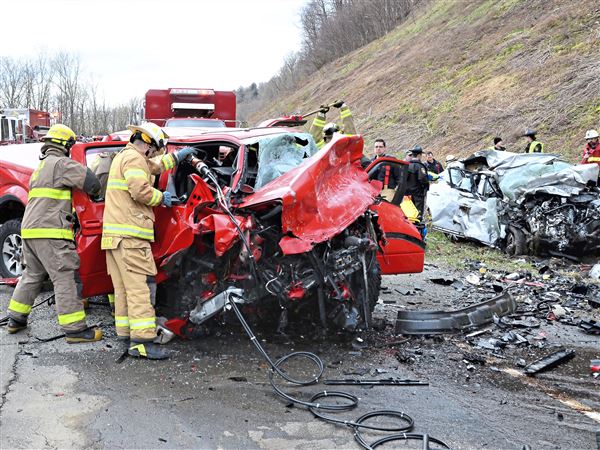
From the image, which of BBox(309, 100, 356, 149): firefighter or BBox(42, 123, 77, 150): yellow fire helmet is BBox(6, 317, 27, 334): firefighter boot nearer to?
BBox(42, 123, 77, 150): yellow fire helmet

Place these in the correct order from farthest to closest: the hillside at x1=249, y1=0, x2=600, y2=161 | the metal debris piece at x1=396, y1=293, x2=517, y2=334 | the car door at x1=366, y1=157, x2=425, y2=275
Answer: the hillside at x1=249, y1=0, x2=600, y2=161
the car door at x1=366, y1=157, x2=425, y2=275
the metal debris piece at x1=396, y1=293, x2=517, y2=334

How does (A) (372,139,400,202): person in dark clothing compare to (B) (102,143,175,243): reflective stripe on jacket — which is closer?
(B) (102,143,175,243): reflective stripe on jacket

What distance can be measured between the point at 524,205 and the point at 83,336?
283 inches

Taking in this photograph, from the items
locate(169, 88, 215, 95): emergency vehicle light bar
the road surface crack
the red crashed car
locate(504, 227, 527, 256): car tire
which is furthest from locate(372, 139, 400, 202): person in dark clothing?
the road surface crack

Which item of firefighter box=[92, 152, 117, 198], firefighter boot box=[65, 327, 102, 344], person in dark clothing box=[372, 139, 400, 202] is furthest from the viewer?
person in dark clothing box=[372, 139, 400, 202]

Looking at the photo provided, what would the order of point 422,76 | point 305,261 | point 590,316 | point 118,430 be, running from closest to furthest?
point 118,430 < point 305,261 < point 590,316 < point 422,76

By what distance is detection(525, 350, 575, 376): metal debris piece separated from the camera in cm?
439

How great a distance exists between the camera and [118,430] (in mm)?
3312

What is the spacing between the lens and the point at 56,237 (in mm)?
4750

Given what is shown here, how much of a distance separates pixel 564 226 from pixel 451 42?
20.2m

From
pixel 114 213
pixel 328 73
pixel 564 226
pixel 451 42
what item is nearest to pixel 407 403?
pixel 114 213

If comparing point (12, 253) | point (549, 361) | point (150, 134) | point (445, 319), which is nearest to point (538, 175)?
point (445, 319)

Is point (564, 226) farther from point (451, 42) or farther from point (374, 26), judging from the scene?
point (374, 26)

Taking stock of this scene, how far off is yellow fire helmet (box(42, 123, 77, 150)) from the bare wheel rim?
1.78 m
